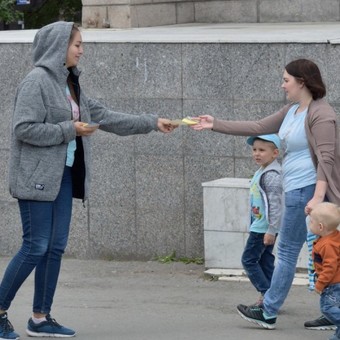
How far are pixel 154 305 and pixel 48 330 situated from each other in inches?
44.7

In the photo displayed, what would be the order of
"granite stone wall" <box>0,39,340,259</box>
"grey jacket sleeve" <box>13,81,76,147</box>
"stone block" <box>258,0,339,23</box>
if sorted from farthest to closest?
"stone block" <box>258,0,339,23</box> < "granite stone wall" <box>0,39,340,259</box> < "grey jacket sleeve" <box>13,81,76,147</box>

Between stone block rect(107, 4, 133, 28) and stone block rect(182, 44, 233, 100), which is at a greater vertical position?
stone block rect(107, 4, 133, 28)

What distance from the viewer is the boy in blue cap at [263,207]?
23.2 ft

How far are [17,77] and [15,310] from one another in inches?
89.5

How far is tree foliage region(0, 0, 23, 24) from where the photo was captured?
17953 millimetres

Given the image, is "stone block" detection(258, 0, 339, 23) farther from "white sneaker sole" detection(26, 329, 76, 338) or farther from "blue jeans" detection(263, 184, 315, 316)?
"white sneaker sole" detection(26, 329, 76, 338)

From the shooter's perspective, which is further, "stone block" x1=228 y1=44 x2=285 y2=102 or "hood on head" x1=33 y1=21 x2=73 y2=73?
"stone block" x1=228 y1=44 x2=285 y2=102

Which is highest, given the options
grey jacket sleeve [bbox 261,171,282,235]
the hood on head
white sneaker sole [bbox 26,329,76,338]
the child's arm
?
the hood on head

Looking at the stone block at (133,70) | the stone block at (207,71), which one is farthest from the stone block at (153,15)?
the stone block at (207,71)

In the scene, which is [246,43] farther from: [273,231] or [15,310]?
[15,310]

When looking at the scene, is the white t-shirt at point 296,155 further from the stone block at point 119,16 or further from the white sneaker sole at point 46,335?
the stone block at point 119,16

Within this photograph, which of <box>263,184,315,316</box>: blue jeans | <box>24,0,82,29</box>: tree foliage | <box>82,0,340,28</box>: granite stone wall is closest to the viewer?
<box>263,184,315,316</box>: blue jeans

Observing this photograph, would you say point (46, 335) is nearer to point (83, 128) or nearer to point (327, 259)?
point (83, 128)

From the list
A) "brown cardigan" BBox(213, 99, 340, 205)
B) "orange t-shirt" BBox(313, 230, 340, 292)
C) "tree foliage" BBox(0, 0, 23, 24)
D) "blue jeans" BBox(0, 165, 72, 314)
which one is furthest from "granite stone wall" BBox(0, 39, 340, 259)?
"tree foliage" BBox(0, 0, 23, 24)
